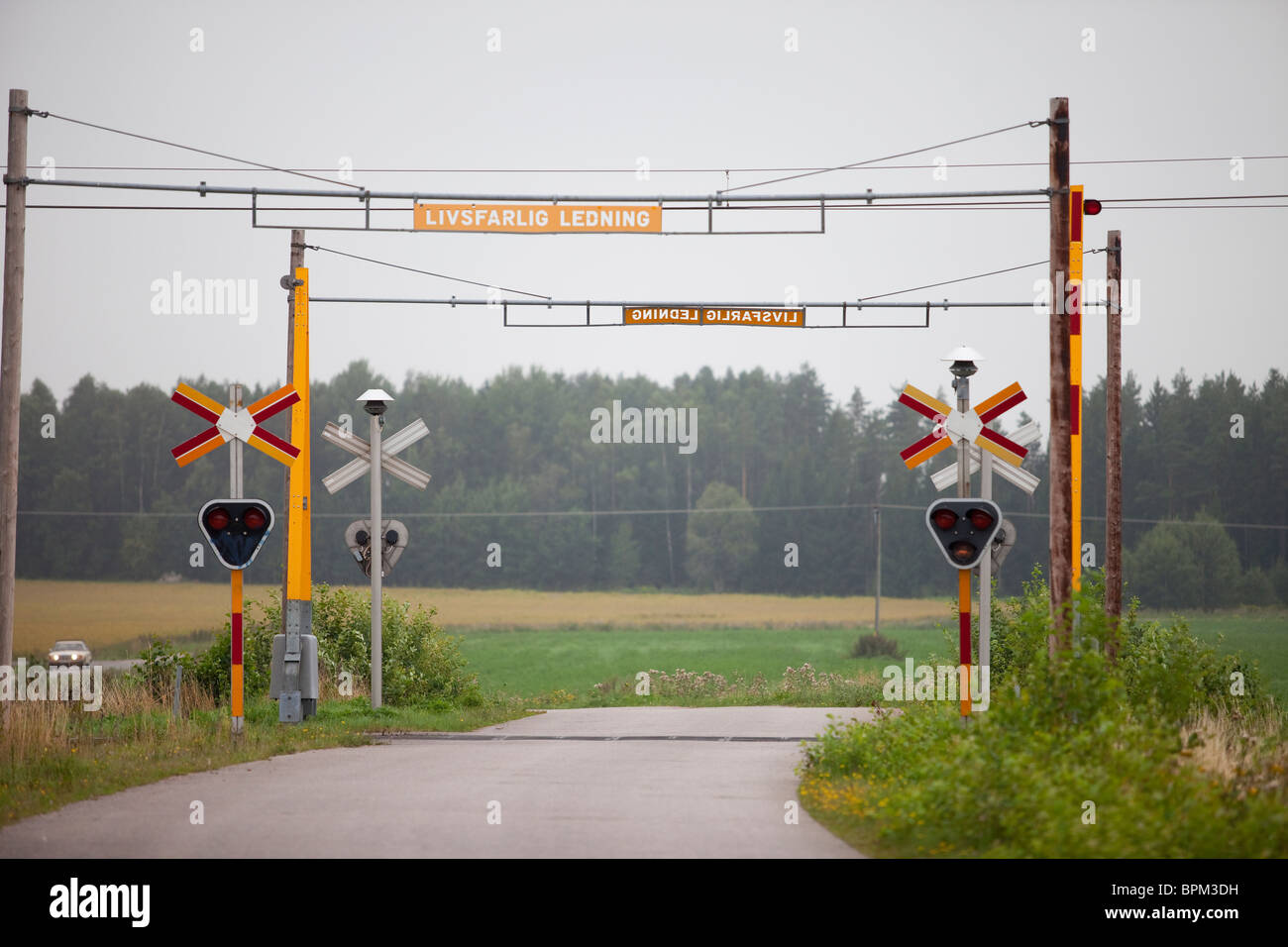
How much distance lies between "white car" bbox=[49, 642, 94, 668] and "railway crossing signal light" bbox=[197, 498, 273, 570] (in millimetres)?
32530

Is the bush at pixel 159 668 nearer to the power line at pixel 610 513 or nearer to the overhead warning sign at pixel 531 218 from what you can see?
the overhead warning sign at pixel 531 218

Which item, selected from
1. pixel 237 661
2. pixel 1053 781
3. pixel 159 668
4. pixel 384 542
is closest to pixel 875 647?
pixel 384 542

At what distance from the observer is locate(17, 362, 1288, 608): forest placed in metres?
81.9

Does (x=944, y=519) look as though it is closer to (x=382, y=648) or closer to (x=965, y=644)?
(x=965, y=644)

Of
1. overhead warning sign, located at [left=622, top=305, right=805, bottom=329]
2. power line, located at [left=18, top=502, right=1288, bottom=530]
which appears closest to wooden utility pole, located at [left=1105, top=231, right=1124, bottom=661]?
overhead warning sign, located at [left=622, top=305, right=805, bottom=329]

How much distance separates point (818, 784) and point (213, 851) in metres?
5.27

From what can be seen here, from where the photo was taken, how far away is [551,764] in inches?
549

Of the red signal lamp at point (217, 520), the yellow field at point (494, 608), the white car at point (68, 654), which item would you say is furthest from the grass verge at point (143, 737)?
the yellow field at point (494, 608)

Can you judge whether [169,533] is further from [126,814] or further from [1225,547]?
[126,814]

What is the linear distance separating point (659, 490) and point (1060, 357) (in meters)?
82.1

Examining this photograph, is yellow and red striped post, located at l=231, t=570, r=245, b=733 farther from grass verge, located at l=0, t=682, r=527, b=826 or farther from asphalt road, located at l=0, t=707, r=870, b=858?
asphalt road, located at l=0, t=707, r=870, b=858

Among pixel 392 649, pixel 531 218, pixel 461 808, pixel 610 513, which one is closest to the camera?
pixel 461 808

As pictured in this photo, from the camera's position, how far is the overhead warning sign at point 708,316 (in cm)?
2039

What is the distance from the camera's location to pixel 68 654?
146 ft
